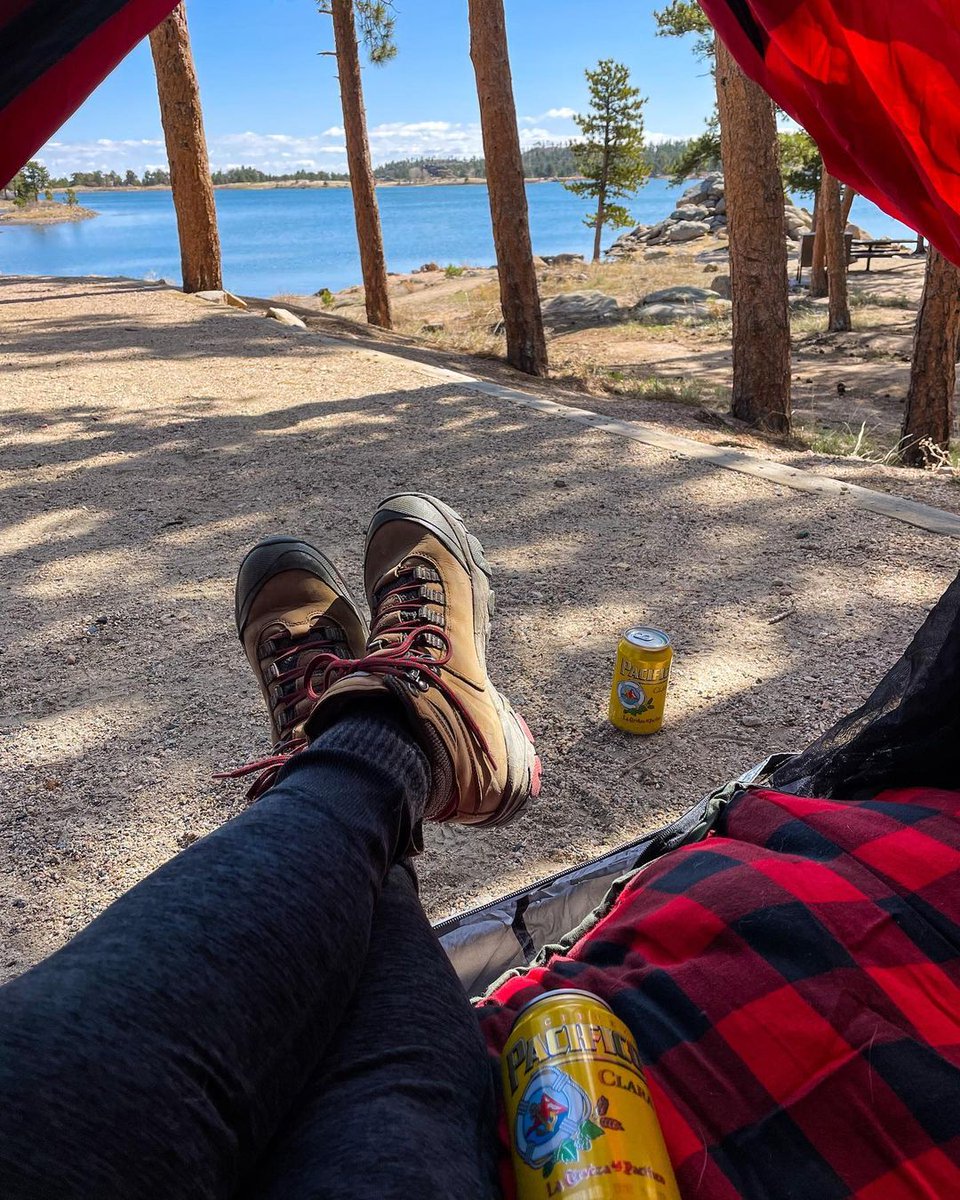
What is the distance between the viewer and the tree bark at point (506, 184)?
7375 mm

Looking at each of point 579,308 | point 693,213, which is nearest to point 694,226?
point 693,213

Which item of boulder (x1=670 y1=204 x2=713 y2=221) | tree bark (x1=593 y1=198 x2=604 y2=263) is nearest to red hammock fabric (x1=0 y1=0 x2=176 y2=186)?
tree bark (x1=593 y1=198 x2=604 y2=263)

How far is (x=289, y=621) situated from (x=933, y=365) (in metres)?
5.85

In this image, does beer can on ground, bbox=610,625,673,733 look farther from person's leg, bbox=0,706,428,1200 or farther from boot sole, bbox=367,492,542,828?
person's leg, bbox=0,706,428,1200

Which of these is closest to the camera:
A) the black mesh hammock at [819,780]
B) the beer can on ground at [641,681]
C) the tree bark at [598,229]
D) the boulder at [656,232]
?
the black mesh hammock at [819,780]

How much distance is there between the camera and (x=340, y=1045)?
3.11 ft

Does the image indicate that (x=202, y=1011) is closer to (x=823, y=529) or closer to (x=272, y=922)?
(x=272, y=922)

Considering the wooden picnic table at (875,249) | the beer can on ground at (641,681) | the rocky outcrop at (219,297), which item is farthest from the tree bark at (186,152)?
the wooden picnic table at (875,249)

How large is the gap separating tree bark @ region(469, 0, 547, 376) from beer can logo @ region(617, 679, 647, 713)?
638 cm

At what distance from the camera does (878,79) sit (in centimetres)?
156

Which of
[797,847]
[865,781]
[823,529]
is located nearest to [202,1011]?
[797,847]

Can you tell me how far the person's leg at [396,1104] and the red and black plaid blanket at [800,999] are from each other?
80 mm

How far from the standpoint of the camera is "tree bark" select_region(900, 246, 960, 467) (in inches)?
237

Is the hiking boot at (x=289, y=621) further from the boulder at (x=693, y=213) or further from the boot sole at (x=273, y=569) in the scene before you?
the boulder at (x=693, y=213)
